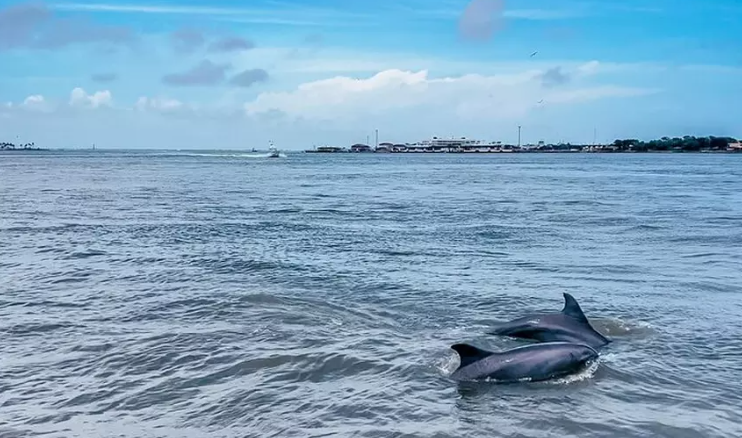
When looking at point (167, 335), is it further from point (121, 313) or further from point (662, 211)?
point (662, 211)

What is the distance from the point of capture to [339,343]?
1232cm

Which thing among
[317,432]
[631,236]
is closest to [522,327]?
[317,432]

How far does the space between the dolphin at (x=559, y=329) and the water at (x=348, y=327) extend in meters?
0.32

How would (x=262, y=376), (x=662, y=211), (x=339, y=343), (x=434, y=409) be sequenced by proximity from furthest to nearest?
(x=662, y=211)
(x=339, y=343)
(x=262, y=376)
(x=434, y=409)

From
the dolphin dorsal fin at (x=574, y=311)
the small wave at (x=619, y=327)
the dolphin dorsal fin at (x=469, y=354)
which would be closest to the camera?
the dolphin dorsal fin at (x=469, y=354)

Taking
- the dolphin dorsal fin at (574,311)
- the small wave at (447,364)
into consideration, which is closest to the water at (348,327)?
the small wave at (447,364)

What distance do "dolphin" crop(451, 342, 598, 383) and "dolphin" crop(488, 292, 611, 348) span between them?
3.73 feet

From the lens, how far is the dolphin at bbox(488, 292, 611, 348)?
12.1 metres

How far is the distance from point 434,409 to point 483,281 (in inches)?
334

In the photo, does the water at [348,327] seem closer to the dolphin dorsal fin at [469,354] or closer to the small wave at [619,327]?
the small wave at [619,327]

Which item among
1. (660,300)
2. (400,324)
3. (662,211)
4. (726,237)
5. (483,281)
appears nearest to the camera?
(400,324)

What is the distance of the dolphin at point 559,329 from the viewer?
39.8 feet

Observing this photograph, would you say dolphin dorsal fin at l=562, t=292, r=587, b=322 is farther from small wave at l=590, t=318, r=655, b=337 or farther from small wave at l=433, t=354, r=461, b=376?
small wave at l=433, t=354, r=461, b=376

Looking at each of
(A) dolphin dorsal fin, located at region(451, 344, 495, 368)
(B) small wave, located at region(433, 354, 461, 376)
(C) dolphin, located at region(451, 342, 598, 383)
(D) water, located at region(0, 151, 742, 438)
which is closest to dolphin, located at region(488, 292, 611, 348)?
(D) water, located at region(0, 151, 742, 438)
